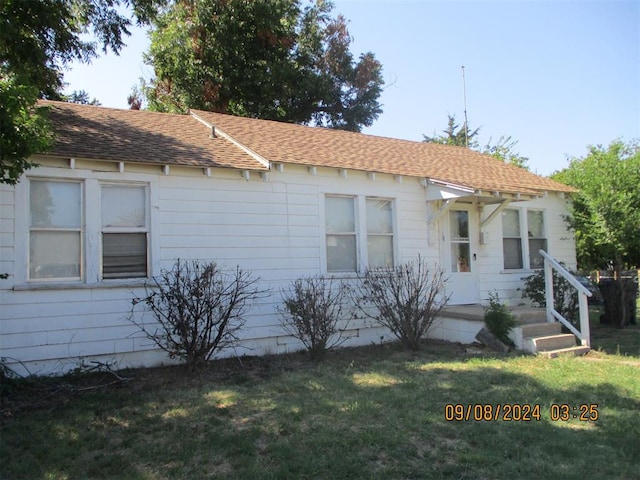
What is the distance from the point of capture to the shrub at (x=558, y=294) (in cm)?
965

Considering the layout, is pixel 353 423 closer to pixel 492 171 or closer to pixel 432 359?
pixel 432 359

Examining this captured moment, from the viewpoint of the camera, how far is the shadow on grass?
12.3 ft

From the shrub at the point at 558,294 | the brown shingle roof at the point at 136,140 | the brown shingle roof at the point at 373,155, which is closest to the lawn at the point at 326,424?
the shrub at the point at 558,294

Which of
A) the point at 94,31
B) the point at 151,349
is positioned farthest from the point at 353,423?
the point at 94,31

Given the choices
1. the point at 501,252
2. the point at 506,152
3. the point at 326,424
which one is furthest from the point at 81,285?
the point at 506,152

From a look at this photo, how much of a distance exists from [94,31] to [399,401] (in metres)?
8.16

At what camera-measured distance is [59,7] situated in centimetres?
713

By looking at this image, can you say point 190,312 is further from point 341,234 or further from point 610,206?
point 610,206

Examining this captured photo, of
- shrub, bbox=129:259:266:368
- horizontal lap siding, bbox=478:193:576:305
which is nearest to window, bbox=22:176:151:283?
shrub, bbox=129:259:266:368

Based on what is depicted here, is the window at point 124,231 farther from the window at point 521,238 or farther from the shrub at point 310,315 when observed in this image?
the window at point 521,238

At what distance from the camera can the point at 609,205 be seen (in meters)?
10.4

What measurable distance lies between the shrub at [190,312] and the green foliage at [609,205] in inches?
318

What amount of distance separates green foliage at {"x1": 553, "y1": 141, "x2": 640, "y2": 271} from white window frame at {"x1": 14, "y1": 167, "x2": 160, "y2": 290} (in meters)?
9.11

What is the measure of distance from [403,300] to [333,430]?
4180mm
